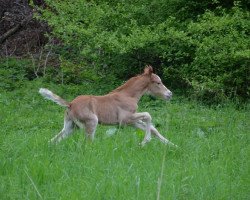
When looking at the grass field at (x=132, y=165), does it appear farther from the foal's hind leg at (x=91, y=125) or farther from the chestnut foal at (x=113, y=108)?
the foal's hind leg at (x=91, y=125)

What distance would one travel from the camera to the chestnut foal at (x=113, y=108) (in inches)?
417

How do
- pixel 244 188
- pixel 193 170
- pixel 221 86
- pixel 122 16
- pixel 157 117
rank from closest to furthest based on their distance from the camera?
pixel 244 188 → pixel 193 170 → pixel 157 117 → pixel 221 86 → pixel 122 16

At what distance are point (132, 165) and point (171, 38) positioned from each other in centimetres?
867

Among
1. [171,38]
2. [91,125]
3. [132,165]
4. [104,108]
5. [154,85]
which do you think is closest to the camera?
[132,165]

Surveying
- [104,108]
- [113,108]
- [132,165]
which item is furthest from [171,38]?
[132,165]

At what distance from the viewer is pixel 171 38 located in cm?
1634

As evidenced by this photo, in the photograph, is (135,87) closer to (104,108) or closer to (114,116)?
(114,116)

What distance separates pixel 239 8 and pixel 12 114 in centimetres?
617

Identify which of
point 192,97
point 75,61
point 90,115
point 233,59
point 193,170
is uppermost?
point 193,170

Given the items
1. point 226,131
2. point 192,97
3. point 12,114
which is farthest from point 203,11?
point 226,131

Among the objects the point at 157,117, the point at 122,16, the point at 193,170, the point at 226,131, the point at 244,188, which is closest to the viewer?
the point at 244,188

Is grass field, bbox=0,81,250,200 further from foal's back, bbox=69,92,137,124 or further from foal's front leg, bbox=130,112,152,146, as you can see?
foal's back, bbox=69,92,137,124

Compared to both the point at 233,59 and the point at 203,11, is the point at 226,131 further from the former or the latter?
the point at 203,11

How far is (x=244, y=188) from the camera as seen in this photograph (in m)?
7.32
